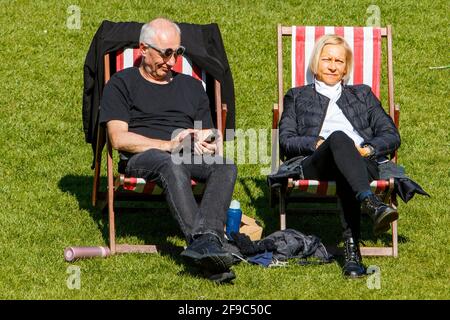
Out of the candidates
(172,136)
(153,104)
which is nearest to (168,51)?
(153,104)

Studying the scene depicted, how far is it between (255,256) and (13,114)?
3.67 m

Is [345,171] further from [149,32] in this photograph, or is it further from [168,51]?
[149,32]

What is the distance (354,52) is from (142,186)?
6.73 ft

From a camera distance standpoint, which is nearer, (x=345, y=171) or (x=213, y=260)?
(x=213, y=260)

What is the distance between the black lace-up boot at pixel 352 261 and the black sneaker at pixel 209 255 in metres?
0.73

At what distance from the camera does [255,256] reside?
7.53 meters

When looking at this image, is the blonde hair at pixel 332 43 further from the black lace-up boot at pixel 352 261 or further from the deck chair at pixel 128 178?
the black lace-up boot at pixel 352 261

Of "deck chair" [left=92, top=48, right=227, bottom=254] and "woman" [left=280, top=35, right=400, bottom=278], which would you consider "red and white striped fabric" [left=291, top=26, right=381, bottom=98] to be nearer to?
"woman" [left=280, top=35, right=400, bottom=278]

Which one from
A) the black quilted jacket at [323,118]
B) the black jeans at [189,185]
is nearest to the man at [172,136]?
the black jeans at [189,185]

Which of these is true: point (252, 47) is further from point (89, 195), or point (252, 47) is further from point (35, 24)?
point (89, 195)

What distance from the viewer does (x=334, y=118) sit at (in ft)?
26.9

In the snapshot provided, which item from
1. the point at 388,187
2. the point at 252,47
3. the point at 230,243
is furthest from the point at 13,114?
the point at 388,187

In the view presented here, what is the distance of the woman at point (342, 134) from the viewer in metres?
7.29

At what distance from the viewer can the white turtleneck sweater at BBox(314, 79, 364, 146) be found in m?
8.12
